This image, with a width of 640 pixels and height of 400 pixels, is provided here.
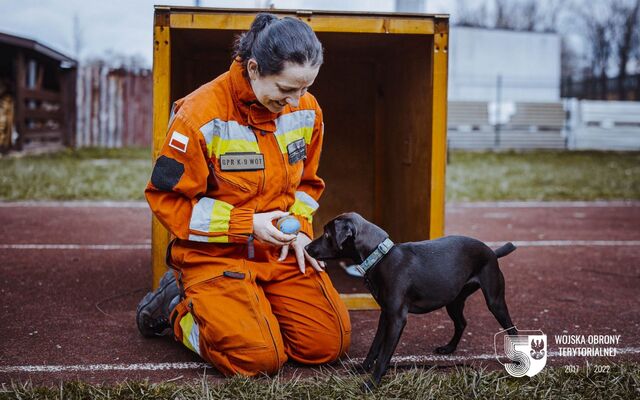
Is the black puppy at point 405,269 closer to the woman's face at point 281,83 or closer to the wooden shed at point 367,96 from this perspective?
the woman's face at point 281,83

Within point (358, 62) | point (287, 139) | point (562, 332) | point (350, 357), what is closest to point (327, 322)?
point (350, 357)

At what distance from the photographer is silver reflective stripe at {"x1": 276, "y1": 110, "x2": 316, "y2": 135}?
345 centimetres

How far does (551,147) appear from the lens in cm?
2377

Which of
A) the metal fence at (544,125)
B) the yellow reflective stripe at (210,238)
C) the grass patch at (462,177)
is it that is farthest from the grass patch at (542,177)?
the yellow reflective stripe at (210,238)

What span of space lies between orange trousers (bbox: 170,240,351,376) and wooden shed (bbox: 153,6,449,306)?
73 cm

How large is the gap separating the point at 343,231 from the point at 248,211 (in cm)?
47

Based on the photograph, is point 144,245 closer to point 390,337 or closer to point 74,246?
point 74,246

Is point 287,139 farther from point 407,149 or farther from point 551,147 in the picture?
point 551,147

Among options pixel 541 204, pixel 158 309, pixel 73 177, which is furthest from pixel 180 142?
pixel 73 177

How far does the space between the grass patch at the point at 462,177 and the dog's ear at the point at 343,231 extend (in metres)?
7.09

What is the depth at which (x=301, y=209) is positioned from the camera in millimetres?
3609

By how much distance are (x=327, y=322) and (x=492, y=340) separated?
3.10 feet

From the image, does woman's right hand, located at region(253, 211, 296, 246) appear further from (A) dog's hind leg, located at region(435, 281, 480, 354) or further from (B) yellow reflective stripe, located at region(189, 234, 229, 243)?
(A) dog's hind leg, located at region(435, 281, 480, 354)

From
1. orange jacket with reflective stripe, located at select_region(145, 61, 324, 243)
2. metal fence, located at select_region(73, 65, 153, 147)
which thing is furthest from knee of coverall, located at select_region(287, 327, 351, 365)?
metal fence, located at select_region(73, 65, 153, 147)
